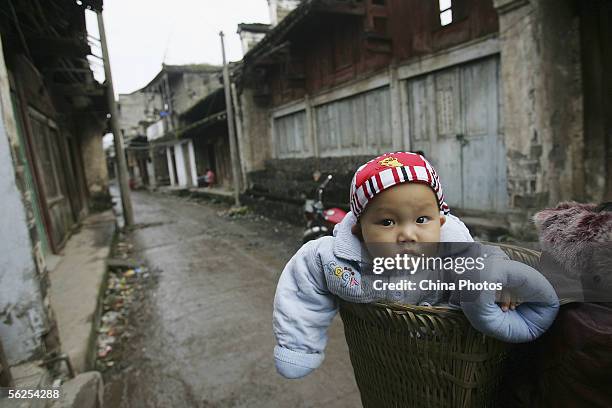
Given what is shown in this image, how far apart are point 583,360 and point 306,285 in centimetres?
68

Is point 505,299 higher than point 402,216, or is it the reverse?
point 402,216

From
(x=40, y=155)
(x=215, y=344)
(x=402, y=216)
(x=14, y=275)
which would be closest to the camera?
(x=402, y=216)

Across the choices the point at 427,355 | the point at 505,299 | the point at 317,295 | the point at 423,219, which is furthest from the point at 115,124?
the point at 505,299

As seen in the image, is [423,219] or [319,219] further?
[319,219]

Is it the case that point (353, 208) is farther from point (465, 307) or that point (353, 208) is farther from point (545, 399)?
point (545, 399)

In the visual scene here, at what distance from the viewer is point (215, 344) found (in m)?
3.32

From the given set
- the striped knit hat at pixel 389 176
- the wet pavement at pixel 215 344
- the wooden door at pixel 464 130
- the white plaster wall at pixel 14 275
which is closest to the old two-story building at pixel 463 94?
the wooden door at pixel 464 130

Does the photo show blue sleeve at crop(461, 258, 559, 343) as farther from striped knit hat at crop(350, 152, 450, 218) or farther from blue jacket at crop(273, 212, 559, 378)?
striped knit hat at crop(350, 152, 450, 218)

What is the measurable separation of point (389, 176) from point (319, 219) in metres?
4.62

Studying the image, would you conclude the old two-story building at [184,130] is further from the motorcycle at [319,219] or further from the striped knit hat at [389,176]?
the striped knit hat at [389,176]

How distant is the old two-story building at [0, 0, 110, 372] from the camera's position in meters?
2.38

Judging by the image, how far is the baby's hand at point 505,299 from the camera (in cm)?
88

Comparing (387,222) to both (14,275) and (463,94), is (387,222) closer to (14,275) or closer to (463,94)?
(14,275)

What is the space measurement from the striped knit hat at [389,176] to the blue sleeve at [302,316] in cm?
24
